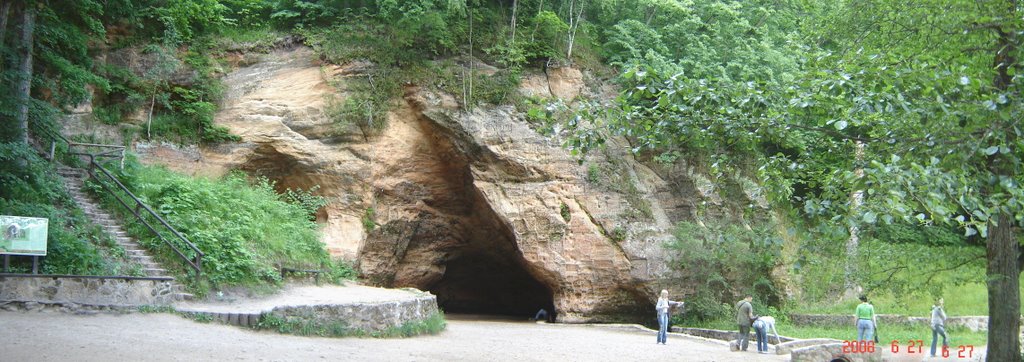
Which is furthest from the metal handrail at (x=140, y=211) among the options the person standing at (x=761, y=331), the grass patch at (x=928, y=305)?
the grass patch at (x=928, y=305)

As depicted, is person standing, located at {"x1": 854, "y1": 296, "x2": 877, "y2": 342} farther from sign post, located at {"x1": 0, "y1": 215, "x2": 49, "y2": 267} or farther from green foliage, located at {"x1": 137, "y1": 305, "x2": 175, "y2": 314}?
sign post, located at {"x1": 0, "y1": 215, "x2": 49, "y2": 267}

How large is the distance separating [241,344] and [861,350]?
9.43m

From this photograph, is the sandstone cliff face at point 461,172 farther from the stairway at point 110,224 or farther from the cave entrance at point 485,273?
the stairway at point 110,224

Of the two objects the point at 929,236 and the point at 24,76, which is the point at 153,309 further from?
the point at 929,236

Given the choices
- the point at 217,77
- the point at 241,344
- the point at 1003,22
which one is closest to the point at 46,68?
the point at 217,77

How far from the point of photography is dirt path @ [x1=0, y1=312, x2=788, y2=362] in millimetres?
7699

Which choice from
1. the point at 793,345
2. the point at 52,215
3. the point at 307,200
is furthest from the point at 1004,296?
the point at 307,200

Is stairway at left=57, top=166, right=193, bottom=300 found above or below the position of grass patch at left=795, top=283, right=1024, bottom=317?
above

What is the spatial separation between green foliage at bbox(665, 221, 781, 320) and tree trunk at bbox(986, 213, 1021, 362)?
31.7 ft

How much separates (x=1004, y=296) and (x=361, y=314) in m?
8.79

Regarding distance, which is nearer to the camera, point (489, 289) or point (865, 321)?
point (865, 321)

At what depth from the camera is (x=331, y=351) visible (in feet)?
30.9

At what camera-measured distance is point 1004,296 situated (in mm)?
8117

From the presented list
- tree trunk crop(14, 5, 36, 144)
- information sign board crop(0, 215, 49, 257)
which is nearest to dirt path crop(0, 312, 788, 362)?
information sign board crop(0, 215, 49, 257)
